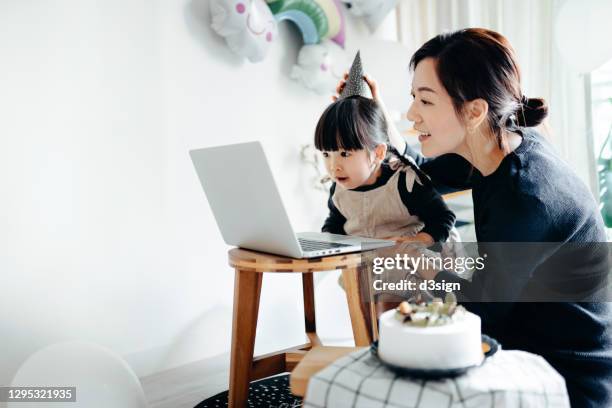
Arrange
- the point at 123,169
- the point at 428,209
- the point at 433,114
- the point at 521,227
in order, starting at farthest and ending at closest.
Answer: the point at 123,169, the point at 428,209, the point at 433,114, the point at 521,227

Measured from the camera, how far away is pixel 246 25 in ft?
6.63

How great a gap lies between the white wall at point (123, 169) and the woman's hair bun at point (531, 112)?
114cm

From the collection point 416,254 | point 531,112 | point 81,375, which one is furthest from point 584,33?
point 81,375

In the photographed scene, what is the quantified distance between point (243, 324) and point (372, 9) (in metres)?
1.57

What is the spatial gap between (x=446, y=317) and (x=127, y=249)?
133cm

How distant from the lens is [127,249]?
77.2 inches

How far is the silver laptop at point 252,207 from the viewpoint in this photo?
130 cm

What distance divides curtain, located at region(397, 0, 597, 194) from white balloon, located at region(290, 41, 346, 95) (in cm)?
57

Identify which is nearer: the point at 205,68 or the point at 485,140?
the point at 485,140

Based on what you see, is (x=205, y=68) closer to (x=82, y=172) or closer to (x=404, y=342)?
(x=82, y=172)

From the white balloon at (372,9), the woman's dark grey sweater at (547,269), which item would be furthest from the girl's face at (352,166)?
the white balloon at (372,9)

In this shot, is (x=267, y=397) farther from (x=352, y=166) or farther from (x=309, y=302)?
(x=352, y=166)

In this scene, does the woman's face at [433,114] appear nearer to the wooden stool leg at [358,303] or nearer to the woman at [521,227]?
the woman at [521,227]

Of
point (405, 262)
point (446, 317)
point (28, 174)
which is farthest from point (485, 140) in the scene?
point (28, 174)
